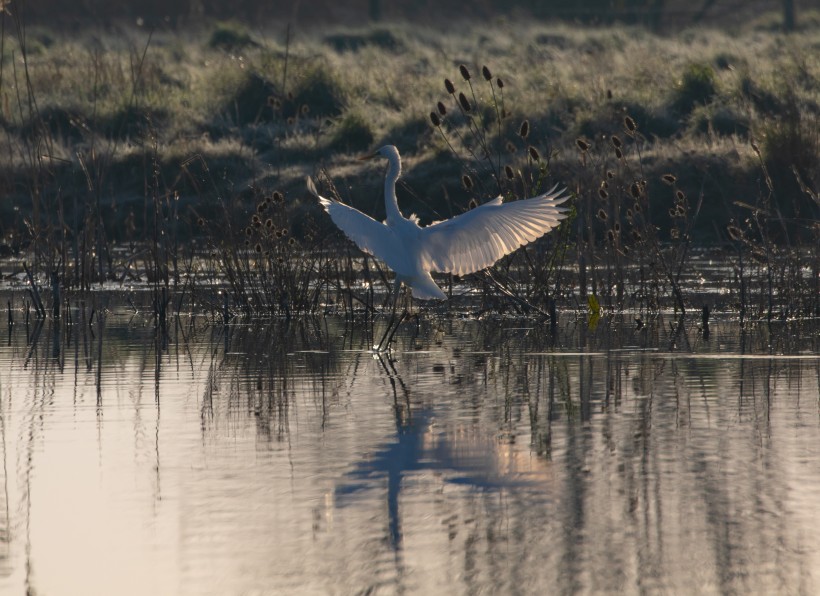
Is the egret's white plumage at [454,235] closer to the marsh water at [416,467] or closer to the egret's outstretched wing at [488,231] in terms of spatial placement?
the egret's outstretched wing at [488,231]

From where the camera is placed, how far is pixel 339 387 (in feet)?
25.8

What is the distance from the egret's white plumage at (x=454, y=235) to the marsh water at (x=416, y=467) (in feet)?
1.65

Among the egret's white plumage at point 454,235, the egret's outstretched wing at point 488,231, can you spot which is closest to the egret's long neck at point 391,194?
the egret's white plumage at point 454,235

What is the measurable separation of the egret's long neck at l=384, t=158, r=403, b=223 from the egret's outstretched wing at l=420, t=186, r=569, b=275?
343 millimetres

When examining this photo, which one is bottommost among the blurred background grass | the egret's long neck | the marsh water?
the marsh water

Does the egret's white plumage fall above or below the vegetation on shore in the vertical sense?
below

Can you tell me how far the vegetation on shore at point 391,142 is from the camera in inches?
441

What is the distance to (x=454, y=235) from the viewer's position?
29.7 ft

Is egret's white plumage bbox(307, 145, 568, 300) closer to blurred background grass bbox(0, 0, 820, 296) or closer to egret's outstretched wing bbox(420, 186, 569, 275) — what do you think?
egret's outstretched wing bbox(420, 186, 569, 275)

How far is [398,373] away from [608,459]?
2.61 meters

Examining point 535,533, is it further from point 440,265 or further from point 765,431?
point 440,265

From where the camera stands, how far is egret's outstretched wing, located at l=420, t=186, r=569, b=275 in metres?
9.03

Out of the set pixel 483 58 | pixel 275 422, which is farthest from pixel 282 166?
pixel 275 422

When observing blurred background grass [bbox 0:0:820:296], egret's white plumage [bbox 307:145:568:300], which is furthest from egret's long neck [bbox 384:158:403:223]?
blurred background grass [bbox 0:0:820:296]
